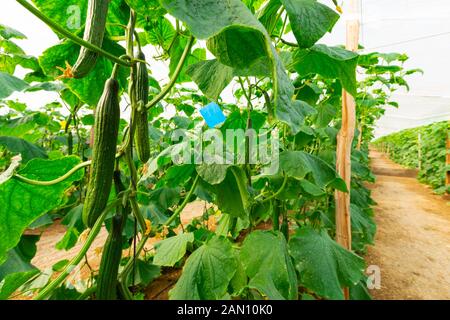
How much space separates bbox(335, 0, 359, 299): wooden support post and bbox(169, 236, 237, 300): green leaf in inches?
28.3

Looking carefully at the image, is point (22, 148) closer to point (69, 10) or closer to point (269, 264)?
point (69, 10)

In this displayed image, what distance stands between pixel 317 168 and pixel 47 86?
1.84 meters

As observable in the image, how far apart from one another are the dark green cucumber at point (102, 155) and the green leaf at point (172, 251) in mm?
655

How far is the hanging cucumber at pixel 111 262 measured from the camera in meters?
0.71

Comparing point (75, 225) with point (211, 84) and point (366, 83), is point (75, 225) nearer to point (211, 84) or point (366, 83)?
point (211, 84)

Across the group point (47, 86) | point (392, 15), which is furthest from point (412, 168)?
point (47, 86)

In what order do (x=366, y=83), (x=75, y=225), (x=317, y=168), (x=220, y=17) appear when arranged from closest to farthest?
(x=220, y=17) < (x=317, y=168) < (x=75, y=225) < (x=366, y=83)

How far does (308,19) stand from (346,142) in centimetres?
113

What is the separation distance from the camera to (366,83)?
3273 mm

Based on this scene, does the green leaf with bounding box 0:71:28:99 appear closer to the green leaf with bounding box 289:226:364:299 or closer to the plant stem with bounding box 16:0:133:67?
the plant stem with bounding box 16:0:133:67

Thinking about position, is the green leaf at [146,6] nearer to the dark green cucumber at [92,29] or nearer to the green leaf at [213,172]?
the dark green cucumber at [92,29]

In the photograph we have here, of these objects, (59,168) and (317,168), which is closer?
(59,168)

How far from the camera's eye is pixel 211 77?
71cm

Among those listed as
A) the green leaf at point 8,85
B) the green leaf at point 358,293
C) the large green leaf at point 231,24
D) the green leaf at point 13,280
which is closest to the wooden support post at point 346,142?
the green leaf at point 358,293
